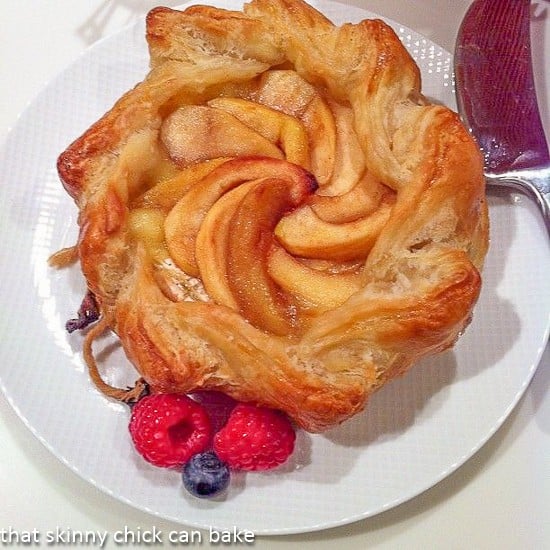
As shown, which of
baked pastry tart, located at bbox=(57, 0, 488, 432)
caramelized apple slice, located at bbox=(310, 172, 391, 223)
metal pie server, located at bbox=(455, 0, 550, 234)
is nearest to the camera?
baked pastry tart, located at bbox=(57, 0, 488, 432)

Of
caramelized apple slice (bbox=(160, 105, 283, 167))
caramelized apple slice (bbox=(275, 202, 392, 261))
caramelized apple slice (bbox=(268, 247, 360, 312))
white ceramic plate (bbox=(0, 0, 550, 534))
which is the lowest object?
white ceramic plate (bbox=(0, 0, 550, 534))

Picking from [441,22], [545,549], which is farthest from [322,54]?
[545,549]

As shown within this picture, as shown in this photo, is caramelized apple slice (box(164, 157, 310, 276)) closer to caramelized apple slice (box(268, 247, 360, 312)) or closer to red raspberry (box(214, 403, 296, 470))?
caramelized apple slice (box(268, 247, 360, 312))

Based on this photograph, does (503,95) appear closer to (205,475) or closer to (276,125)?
(276,125)

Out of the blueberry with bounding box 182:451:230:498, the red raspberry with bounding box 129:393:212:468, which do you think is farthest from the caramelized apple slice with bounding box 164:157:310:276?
the blueberry with bounding box 182:451:230:498

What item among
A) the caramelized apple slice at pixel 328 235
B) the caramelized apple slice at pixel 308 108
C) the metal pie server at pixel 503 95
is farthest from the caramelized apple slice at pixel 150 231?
the metal pie server at pixel 503 95
